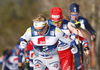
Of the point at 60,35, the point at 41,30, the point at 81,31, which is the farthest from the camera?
the point at 81,31

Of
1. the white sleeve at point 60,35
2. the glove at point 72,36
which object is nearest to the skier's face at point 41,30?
the white sleeve at point 60,35

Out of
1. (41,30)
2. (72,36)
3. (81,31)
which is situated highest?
(41,30)

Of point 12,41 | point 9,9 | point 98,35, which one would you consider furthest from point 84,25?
point 9,9

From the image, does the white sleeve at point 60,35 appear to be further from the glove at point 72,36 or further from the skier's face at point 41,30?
the glove at point 72,36

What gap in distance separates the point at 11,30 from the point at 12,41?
11.0 ft

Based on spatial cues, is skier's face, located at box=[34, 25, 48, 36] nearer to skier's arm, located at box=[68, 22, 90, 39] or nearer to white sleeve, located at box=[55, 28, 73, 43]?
white sleeve, located at box=[55, 28, 73, 43]

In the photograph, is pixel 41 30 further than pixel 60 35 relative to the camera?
No

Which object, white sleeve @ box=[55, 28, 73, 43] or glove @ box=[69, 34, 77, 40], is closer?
white sleeve @ box=[55, 28, 73, 43]

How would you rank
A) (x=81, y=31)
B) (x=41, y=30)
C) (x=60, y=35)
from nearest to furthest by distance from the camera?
(x=41, y=30) < (x=60, y=35) < (x=81, y=31)

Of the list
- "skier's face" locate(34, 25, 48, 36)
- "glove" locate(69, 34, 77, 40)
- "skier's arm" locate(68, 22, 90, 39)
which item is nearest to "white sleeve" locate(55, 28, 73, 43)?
"skier's face" locate(34, 25, 48, 36)

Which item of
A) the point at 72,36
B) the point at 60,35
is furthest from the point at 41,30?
the point at 72,36

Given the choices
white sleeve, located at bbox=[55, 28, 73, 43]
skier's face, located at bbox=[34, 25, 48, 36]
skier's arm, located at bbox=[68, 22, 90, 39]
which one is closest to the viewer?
skier's face, located at bbox=[34, 25, 48, 36]

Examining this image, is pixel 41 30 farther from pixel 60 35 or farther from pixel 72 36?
pixel 72 36

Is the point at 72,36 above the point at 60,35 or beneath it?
beneath
